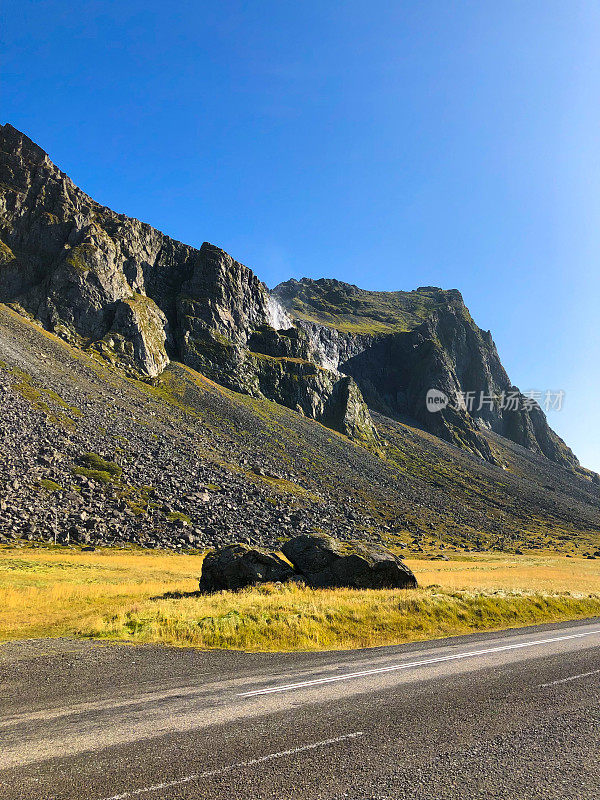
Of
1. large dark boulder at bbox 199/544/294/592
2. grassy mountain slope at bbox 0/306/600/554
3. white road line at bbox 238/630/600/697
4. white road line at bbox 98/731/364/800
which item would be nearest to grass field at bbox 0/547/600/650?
large dark boulder at bbox 199/544/294/592

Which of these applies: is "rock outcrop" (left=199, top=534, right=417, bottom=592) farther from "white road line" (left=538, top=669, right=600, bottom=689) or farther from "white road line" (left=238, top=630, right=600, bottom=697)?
"white road line" (left=538, top=669, right=600, bottom=689)

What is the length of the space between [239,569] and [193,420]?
70244mm

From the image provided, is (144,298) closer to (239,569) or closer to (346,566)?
(239,569)

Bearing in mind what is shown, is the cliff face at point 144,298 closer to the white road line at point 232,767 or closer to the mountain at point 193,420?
the mountain at point 193,420

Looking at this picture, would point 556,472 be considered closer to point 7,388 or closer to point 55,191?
point 7,388

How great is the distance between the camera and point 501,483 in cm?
13562

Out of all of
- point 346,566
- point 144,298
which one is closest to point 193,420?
point 144,298

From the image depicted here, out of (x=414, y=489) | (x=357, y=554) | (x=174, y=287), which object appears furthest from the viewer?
(x=174, y=287)

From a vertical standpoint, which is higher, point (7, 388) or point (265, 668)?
point (7, 388)

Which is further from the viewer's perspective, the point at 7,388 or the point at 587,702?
the point at 7,388

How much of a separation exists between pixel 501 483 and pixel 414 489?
1884 inches

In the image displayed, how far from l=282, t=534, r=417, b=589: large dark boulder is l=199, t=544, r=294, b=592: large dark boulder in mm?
1361

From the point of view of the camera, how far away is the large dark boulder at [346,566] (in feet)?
83.6

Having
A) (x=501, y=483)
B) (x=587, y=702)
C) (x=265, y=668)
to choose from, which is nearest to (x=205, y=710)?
(x=265, y=668)
